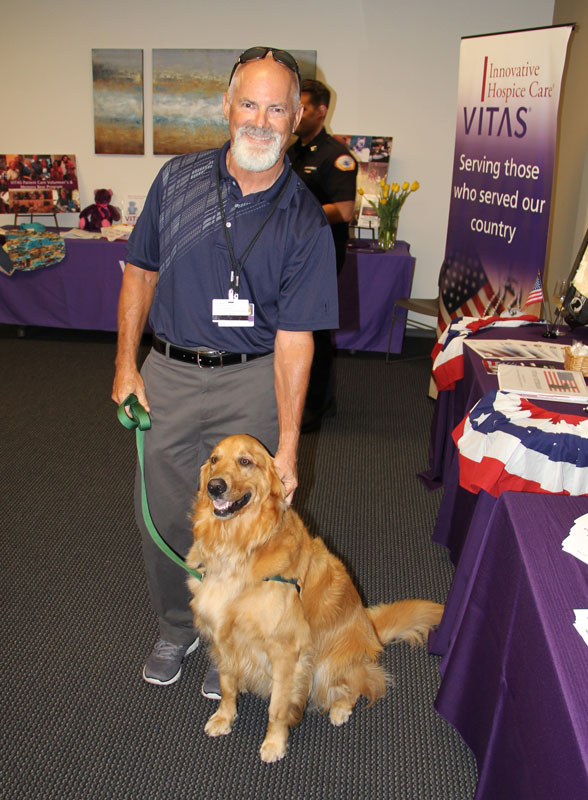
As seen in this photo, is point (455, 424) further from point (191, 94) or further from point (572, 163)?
point (191, 94)

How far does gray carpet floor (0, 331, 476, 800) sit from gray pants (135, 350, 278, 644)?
0.45 meters

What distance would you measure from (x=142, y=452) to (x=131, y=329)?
0.36 metres

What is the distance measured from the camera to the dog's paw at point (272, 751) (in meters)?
1.83

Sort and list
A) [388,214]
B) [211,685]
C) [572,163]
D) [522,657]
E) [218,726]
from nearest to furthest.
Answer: [522,657]
[218,726]
[211,685]
[572,163]
[388,214]

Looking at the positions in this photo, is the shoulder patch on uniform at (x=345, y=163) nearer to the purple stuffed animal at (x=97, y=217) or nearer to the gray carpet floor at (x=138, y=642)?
the gray carpet floor at (x=138, y=642)

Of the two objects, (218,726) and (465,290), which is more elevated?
(465,290)

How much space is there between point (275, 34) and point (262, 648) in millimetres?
5231

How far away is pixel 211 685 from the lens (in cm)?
204

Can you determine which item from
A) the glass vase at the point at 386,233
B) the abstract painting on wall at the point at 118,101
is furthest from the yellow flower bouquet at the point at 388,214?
the abstract painting on wall at the point at 118,101

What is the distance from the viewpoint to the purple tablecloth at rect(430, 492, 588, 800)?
3.30ft

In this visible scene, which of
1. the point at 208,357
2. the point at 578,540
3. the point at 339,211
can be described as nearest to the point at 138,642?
the point at 208,357

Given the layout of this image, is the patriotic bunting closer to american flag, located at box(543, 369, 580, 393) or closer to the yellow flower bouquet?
american flag, located at box(543, 369, 580, 393)

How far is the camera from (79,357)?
5.10 m

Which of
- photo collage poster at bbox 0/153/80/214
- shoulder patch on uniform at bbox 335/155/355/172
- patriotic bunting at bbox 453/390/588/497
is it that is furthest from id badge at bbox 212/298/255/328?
photo collage poster at bbox 0/153/80/214
